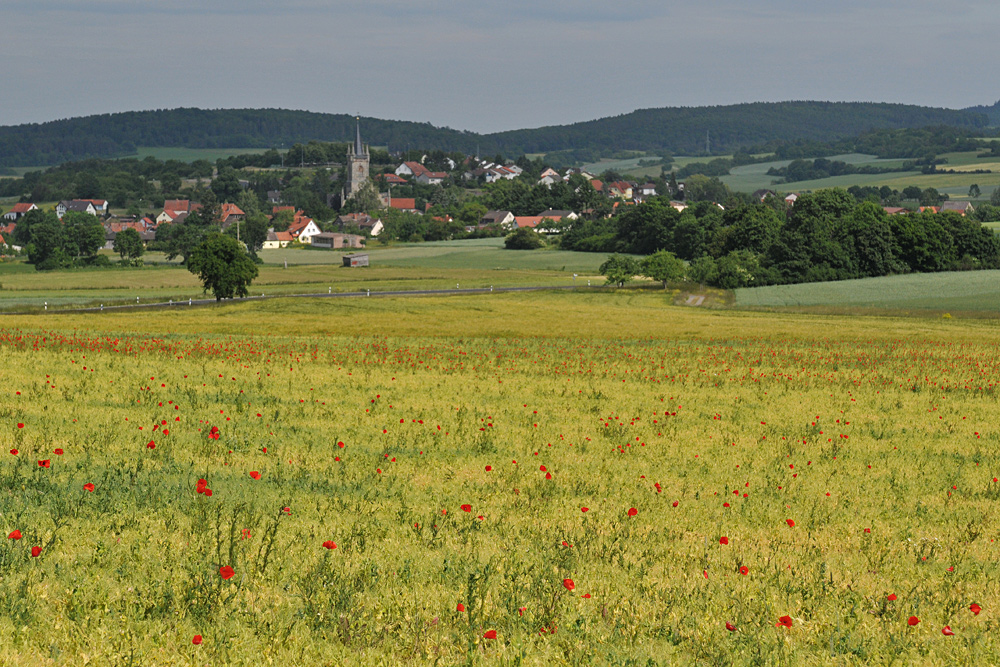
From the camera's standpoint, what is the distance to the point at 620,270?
11619 centimetres

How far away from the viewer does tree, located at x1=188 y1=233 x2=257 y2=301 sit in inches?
3570

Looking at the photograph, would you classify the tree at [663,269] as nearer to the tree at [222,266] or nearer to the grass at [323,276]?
the grass at [323,276]

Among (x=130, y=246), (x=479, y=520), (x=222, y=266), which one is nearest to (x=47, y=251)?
(x=130, y=246)

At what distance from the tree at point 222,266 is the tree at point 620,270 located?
44.0 metres

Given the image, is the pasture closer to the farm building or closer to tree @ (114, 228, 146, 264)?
the farm building

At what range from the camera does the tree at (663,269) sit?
4557 inches

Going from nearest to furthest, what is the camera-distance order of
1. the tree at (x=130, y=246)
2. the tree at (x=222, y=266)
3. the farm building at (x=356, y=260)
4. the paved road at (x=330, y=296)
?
the paved road at (x=330, y=296)
the tree at (x=222, y=266)
the farm building at (x=356, y=260)
the tree at (x=130, y=246)

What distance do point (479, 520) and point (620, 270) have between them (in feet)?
348

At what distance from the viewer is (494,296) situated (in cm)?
9556

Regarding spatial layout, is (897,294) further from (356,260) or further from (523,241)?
(523,241)

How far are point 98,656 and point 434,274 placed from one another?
12449cm

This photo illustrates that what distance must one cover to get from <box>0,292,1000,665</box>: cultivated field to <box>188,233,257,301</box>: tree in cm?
6979

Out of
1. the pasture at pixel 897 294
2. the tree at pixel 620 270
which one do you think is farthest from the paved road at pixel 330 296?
the pasture at pixel 897 294

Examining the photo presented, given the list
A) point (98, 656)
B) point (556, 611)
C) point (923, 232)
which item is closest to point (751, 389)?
point (556, 611)
